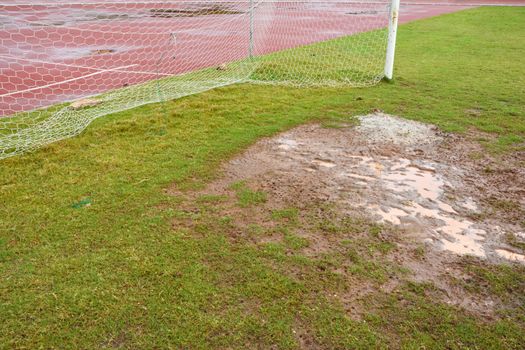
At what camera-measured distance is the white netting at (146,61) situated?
6168 mm

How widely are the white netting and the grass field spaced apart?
3.19 ft

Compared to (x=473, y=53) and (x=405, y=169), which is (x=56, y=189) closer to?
(x=405, y=169)

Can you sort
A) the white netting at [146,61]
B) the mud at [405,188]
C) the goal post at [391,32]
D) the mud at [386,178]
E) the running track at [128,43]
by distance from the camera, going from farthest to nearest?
the running track at [128,43]
the goal post at [391,32]
the white netting at [146,61]
the mud at [386,178]
the mud at [405,188]

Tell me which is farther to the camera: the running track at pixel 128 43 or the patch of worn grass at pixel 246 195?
the running track at pixel 128 43

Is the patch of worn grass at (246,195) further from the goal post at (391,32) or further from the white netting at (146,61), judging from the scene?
the goal post at (391,32)

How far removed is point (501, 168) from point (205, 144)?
A: 9.90 feet

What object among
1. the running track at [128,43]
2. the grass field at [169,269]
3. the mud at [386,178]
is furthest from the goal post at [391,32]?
the running track at [128,43]

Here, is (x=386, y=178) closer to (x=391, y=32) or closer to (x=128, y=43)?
(x=391, y=32)

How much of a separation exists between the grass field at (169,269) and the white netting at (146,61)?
38.3 inches

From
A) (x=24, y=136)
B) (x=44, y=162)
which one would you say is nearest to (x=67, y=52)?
(x=24, y=136)

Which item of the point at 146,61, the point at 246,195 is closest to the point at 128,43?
the point at 146,61

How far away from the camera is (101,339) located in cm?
254

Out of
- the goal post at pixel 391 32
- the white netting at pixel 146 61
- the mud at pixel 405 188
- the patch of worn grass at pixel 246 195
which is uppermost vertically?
the goal post at pixel 391 32

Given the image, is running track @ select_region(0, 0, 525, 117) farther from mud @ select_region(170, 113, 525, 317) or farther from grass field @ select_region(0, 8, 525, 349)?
mud @ select_region(170, 113, 525, 317)
